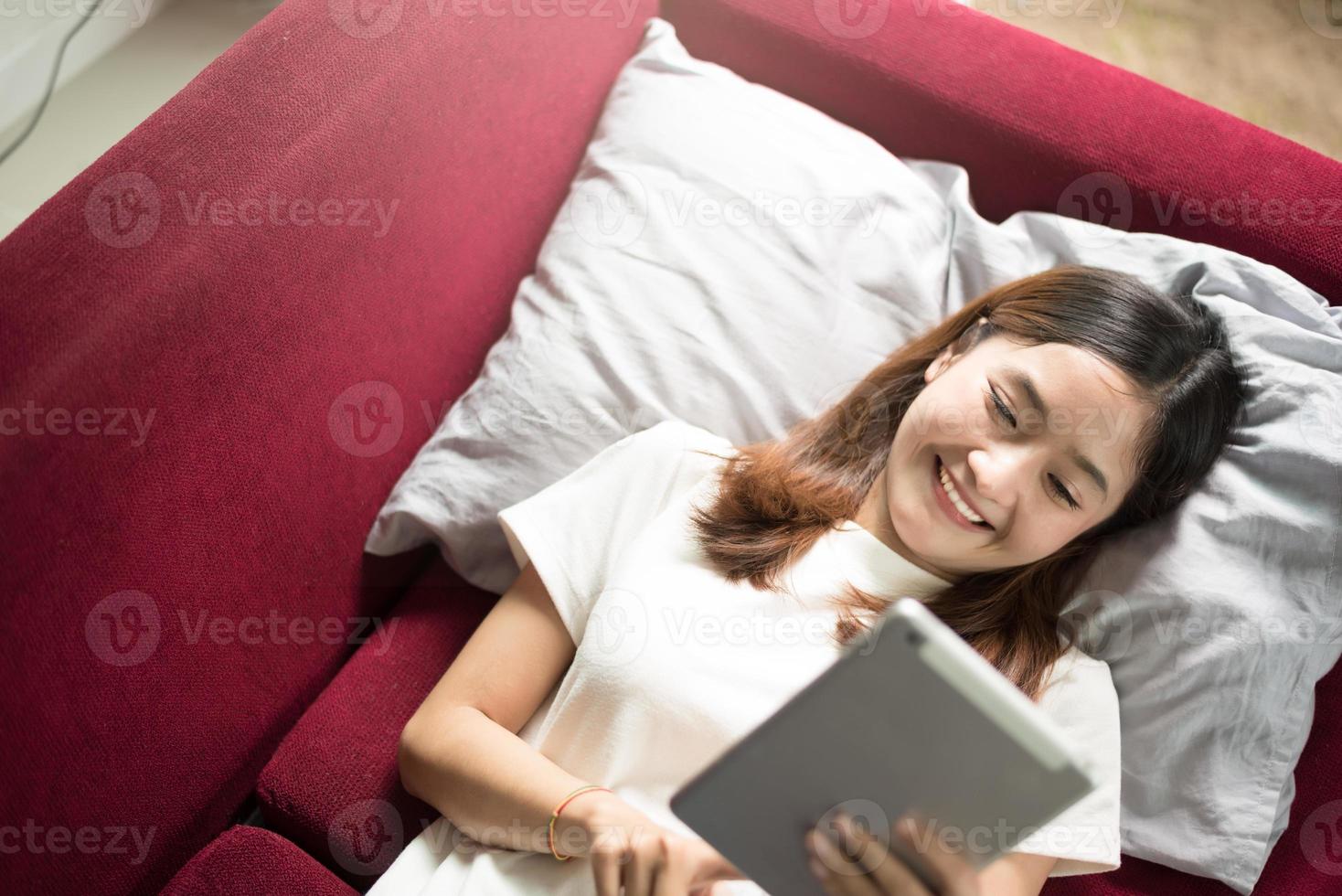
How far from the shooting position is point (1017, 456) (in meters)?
1.07

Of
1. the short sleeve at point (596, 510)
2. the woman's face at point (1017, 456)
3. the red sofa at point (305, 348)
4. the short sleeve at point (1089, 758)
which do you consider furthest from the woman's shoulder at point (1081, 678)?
the short sleeve at point (596, 510)

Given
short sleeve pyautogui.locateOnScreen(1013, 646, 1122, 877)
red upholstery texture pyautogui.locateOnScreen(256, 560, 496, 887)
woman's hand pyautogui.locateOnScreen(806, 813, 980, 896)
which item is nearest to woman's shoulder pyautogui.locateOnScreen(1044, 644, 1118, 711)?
short sleeve pyautogui.locateOnScreen(1013, 646, 1122, 877)

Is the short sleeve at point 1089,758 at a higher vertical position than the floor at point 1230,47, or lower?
lower

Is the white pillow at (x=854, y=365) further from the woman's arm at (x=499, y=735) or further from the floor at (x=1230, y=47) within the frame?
the floor at (x=1230, y=47)

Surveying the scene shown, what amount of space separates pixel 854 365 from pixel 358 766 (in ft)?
2.60

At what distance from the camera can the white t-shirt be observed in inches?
41.9

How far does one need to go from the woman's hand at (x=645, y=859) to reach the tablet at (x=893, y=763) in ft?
0.32

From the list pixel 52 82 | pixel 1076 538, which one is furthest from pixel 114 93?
pixel 1076 538

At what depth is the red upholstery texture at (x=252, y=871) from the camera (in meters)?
1.13

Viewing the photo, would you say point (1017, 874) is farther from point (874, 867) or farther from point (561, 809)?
point (561, 809)

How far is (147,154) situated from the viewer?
1.08m

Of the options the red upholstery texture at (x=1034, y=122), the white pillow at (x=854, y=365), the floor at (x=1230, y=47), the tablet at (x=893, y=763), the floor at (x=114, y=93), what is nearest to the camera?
the tablet at (x=893, y=763)

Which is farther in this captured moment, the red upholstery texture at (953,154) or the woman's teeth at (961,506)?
the red upholstery texture at (953,154)

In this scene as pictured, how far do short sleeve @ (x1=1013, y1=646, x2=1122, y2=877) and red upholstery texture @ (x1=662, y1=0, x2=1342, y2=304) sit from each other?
609 mm
